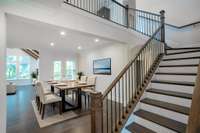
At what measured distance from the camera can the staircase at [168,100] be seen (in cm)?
200

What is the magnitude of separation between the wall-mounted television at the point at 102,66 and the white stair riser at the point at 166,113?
3.21 m

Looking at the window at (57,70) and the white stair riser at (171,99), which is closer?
the white stair riser at (171,99)

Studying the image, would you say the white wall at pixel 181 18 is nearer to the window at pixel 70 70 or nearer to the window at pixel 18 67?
the window at pixel 70 70

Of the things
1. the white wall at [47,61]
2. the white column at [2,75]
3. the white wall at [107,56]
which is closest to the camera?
the white column at [2,75]

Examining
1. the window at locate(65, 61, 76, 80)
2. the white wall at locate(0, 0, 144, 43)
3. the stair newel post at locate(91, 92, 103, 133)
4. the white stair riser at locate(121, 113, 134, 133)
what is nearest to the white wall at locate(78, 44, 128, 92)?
the window at locate(65, 61, 76, 80)

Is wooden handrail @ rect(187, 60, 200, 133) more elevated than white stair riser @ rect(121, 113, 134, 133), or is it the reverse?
wooden handrail @ rect(187, 60, 200, 133)

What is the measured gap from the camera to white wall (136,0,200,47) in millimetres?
4738

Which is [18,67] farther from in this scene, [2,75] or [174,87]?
[174,87]

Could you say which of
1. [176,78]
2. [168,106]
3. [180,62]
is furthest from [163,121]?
[180,62]

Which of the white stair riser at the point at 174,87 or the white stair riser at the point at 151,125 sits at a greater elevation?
the white stair riser at the point at 174,87

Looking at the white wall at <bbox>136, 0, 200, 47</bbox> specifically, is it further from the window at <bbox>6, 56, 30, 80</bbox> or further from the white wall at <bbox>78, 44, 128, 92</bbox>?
the window at <bbox>6, 56, 30, 80</bbox>

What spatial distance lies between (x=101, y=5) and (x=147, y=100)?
433 cm

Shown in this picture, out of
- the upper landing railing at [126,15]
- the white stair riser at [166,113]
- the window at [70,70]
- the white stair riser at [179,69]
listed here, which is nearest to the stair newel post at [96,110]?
the white stair riser at [166,113]

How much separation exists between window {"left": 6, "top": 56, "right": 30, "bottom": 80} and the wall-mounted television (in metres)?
7.54
